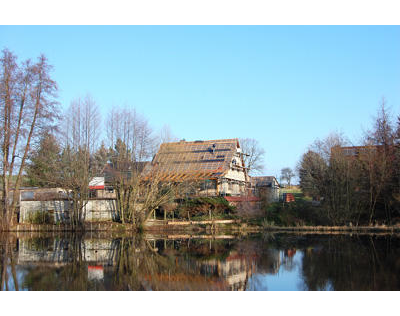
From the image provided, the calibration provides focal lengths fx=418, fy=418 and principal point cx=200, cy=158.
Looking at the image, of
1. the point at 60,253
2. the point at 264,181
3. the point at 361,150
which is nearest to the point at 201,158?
the point at 264,181

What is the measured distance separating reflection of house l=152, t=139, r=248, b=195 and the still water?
1931 cm

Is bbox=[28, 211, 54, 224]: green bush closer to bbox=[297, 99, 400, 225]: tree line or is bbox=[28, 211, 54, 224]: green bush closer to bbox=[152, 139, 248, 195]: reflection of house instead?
bbox=[152, 139, 248, 195]: reflection of house

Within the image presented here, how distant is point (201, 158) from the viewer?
46656mm

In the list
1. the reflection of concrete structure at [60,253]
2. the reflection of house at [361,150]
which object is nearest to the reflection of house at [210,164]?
the reflection of house at [361,150]

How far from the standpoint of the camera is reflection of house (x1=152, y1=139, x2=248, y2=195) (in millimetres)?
42531

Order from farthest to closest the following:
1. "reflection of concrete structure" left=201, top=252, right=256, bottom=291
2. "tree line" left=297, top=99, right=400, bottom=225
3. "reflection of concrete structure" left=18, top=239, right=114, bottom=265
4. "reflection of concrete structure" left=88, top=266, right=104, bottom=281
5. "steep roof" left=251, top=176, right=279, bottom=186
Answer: "steep roof" left=251, top=176, right=279, bottom=186 → "tree line" left=297, top=99, right=400, bottom=225 → "reflection of concrete structure" left=18, top=239, right=114, bottom=265 → "reflection of concrete structure" left=88, top=266, right=104, bottom=281 → "reflection of concrete structure" left=201, top=252, right=256, bottom=291

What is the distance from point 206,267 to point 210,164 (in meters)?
30.7

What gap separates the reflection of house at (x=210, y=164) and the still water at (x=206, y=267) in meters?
19.3

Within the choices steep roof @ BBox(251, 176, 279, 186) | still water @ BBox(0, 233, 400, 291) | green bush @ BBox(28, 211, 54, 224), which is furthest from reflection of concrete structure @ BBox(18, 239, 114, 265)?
steep roof @ BBox(251, 176, 279, 186)

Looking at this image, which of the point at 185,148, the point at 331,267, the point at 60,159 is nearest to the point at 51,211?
the point at 60,159

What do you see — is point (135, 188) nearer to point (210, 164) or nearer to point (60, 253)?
point (60, 253)
